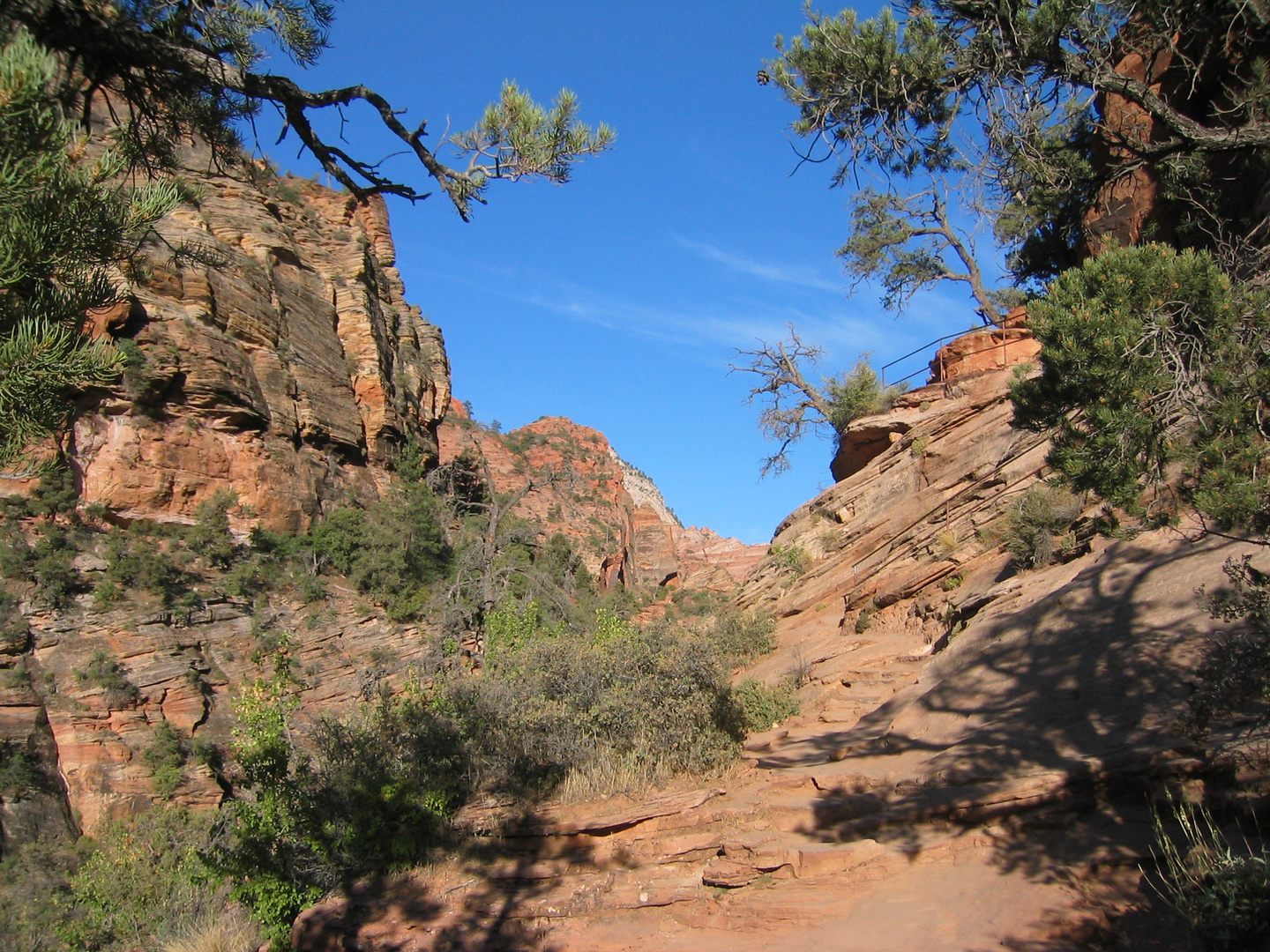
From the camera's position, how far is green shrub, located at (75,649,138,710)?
15.5 meters

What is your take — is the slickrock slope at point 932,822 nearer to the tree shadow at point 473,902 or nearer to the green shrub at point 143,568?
the tree shadow at point 473,902

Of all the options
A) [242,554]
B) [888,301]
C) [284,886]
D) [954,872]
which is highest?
[888,301]

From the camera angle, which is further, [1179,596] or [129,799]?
[129,799]

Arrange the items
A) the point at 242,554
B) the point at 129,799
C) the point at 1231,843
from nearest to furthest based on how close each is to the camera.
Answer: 1. the point at 1231,843
2. the point at 129,799
3. the point at 242,554

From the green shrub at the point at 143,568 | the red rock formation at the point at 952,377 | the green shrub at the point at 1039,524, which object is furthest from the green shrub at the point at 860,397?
the green shrub at the point at 143,568

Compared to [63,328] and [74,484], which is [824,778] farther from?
[74,484]

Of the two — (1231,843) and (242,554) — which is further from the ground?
(242,554)

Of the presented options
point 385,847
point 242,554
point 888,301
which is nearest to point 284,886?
point 385,847

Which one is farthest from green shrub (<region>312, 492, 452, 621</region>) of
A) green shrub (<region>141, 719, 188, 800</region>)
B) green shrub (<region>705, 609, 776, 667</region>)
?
green shrub (<region>705, 609, 776, 667</region>)

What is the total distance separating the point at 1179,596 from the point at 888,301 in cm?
1781

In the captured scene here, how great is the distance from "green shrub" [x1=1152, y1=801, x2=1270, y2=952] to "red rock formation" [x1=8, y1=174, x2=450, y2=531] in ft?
54.9

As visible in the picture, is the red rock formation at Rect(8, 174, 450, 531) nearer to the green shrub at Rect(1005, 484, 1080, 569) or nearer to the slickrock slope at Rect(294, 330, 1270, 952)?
the slickrock slope at Rect(294, 330, 1270, 952)

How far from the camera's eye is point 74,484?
18.9 m

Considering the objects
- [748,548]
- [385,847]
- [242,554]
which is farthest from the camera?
[748,548]
